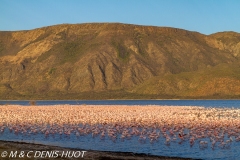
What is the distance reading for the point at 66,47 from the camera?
195m

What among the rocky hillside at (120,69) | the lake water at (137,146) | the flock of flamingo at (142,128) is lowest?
the lake water at (137,146)

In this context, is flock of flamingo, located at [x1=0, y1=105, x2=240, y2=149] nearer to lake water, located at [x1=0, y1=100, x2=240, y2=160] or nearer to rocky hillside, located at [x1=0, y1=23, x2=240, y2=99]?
lake water, located at [x1=0, y1=100, x2=240, y2=160]

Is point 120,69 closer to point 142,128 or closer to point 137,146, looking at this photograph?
point 142,128

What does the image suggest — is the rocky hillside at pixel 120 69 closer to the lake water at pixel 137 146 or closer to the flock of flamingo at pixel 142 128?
the flock of flamingo at pixel 142 128

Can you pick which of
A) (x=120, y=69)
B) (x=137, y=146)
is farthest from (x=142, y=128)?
(x=120, y=69)

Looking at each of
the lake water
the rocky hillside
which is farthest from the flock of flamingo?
the rocky hillside

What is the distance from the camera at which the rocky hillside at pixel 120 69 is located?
135 metres

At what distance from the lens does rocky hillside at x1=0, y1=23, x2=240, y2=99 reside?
135 meters

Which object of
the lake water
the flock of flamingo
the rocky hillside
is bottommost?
the lake water

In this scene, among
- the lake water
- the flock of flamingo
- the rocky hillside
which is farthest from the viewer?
the rocky hillside

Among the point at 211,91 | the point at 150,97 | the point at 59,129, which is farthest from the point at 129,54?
the point at 59,129

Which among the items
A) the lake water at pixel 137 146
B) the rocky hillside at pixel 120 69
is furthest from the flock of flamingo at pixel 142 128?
the rocky hillside at pixel 120 69

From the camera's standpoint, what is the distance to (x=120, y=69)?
6599 inches

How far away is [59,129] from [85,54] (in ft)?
490
